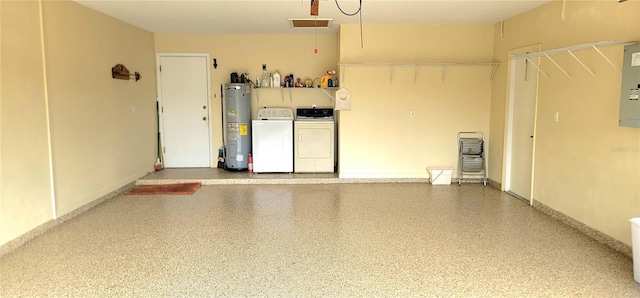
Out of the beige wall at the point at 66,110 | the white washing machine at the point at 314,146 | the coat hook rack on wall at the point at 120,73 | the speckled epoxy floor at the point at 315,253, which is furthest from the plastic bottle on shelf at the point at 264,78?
the speckled epoxy floor at the point at 315,253

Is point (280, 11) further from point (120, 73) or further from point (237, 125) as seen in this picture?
point (120, 73)

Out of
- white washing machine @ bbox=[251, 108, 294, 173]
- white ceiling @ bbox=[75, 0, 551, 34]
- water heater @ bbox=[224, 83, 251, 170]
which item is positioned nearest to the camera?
white ceiling @ bbox=[75, 0, 551, 34]

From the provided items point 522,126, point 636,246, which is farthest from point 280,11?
point 636,246

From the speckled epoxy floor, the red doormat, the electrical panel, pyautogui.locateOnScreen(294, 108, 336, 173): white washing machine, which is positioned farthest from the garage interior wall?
the speckled epoxy floor

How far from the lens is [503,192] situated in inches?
227

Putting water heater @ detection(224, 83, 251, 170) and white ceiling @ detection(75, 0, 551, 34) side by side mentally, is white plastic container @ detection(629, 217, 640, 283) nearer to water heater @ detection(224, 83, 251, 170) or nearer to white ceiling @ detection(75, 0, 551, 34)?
white ceiling @ detection(75, 0, 551, 34)

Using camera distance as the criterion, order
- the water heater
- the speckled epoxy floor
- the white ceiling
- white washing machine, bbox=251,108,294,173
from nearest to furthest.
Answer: the speckled epoxy floor
the white ceiling
white washing machine, bbox=251,108,294,173
the water heater

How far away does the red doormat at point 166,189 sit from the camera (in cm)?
568

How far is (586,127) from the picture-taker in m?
4.02

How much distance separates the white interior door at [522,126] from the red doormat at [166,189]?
4.46m

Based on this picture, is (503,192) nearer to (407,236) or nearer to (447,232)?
(447,232)

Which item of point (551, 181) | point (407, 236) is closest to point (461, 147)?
point (551, 181)

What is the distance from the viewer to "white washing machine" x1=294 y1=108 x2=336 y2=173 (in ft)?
21.9

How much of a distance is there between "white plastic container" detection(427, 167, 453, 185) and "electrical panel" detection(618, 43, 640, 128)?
2.90 metres
